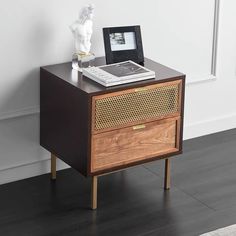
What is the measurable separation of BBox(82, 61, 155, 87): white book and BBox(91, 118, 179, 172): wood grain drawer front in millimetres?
222

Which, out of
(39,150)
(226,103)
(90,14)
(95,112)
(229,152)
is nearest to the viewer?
(95,112)

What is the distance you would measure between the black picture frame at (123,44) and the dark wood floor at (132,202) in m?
0.61

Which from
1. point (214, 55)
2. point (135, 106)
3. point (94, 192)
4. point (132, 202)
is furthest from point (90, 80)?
point (214, 55)

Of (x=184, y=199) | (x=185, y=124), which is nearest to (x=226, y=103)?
(x=185, y=124)

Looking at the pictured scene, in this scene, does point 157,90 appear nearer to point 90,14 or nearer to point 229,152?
point 90,14

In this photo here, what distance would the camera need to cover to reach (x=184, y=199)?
3.44 metres

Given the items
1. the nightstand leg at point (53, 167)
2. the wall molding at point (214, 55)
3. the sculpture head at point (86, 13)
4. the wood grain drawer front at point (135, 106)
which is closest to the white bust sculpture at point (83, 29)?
the sculpture head at point (86, 13)

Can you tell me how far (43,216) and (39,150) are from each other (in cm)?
46

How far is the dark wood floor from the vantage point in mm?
3162

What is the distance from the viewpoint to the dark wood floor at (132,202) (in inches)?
124

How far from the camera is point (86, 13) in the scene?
3.36 meters

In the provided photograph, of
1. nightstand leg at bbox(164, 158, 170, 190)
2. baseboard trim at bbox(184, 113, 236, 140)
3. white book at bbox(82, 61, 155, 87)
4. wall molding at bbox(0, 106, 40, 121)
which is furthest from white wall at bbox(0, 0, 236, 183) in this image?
nightstand leg at bbox(164, 158, 170, 190)

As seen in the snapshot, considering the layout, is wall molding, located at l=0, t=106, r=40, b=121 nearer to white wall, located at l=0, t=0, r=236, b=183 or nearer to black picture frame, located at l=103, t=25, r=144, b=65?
white wall, located at l=0, t=0, r=236, b=183

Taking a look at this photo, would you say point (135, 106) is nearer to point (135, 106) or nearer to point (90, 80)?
point (135, 106)
